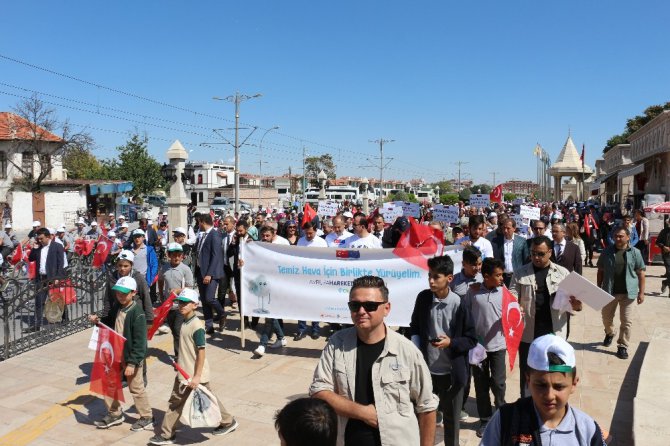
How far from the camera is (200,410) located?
16.0ft

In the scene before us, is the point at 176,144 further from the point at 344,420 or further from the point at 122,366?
the point at 344,420

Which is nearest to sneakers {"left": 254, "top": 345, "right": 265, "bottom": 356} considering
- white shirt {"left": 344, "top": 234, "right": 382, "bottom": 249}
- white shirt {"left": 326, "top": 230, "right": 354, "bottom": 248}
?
white shirt {"left": 344, "top": 234, "right": 382, "bottom": 249}

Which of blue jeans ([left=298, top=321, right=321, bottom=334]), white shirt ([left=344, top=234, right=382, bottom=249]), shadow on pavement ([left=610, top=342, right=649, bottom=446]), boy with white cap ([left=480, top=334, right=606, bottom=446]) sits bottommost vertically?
shadow on pavement ([left=610, top=342, right=649, bottom=446])

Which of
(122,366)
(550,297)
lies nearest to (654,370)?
(550,297)

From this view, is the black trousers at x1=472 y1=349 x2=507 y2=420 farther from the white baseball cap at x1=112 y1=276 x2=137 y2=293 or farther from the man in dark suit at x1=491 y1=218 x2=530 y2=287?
the white baseball cap at x1=112 y1=276 x2=137 y2=293

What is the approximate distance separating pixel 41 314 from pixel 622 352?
8301mm

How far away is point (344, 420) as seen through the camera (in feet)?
9.07

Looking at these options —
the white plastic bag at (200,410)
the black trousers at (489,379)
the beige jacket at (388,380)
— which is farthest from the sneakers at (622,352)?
the beige jacket at (388,380)

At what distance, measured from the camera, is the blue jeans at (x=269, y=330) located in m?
7.64

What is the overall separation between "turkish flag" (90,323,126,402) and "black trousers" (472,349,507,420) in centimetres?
330

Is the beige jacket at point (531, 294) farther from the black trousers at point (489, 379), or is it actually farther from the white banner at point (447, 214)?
the white banner at point (447, 214)

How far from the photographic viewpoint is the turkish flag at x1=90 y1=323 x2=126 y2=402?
526 cm

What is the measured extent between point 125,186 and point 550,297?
39.9 meters

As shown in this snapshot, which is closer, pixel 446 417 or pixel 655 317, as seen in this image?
pixel 446 417
